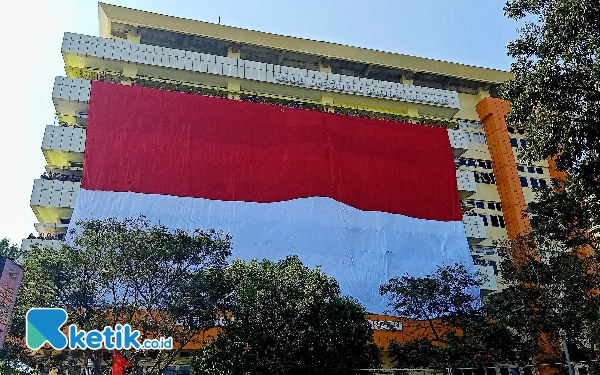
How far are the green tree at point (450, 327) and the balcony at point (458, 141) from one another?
10770mm

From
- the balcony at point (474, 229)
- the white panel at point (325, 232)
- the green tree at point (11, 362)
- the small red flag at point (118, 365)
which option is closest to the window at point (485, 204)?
the balcony at point (474, 229)

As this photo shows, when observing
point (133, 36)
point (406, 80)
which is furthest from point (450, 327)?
point (133, 36)

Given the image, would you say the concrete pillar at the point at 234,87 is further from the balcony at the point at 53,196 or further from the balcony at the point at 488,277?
the balcony at the point at 488,277

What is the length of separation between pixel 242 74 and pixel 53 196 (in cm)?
1313

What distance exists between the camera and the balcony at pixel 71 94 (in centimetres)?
2758

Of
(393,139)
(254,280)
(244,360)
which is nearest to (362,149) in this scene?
(393,139)

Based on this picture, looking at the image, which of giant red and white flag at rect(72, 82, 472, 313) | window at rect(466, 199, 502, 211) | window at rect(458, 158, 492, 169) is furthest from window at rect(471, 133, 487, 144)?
giant red and white flag at rect(72, 82, 472, 313)

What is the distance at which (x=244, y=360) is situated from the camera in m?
17.0

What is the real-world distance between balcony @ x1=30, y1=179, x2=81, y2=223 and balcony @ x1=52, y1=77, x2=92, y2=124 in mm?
4925

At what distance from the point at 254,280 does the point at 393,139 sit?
1699cm

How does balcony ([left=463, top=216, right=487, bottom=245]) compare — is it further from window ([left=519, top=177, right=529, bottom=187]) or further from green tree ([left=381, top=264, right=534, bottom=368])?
green tree ([left=381, top=264, right=534, bottom=368])

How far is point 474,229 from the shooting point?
32000 mm
